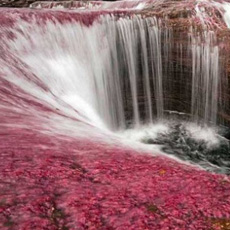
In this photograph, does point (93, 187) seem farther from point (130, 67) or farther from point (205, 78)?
point (205, 78)

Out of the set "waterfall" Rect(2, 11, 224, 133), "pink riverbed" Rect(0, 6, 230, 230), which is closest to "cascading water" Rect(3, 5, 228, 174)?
"waterfall" Rect(2, 11, 224, 133)

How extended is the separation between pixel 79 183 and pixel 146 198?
824 mm

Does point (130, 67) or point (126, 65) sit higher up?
point (126, 65)

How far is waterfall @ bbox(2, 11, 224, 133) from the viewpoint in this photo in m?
12.7

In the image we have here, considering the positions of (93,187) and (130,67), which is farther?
(130,67)

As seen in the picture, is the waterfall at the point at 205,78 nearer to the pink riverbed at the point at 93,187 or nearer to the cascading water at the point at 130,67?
the cascading water at the point at 130,67

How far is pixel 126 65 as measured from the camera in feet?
48.4

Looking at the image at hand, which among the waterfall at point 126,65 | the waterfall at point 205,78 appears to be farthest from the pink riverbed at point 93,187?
the waterfall at point 205,78

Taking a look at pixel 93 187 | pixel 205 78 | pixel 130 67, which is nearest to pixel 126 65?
pixel 130 67

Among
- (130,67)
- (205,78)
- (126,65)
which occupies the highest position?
(126,65)

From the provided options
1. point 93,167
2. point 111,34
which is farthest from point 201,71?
point 93,167

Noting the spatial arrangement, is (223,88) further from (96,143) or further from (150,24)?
(96,143)

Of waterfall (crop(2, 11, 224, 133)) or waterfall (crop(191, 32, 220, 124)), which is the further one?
waterfall (crop(191, 32, 220, 124))

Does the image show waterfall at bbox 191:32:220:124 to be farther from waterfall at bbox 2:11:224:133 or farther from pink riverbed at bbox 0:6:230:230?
pink riverbed at bbox 0:6:230:230
